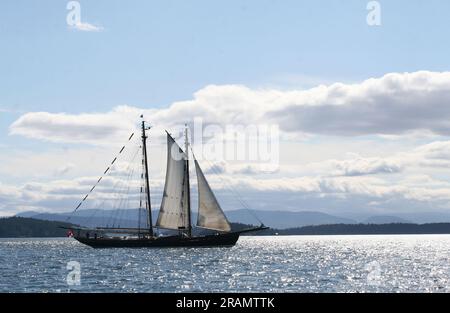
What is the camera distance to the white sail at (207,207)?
362 feet

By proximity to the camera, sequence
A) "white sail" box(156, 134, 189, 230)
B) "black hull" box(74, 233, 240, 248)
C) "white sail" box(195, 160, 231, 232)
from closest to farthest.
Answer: "white sail" box(195, 160, 231, 232)
"white sail" box(156, 134, 189, 230)
"black hull" box(74, 233, 240, 248)

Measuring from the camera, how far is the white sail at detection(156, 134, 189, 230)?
112 meters

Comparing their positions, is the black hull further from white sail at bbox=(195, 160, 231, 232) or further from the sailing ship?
white sail at bbox=(195, 160, 231, 232)

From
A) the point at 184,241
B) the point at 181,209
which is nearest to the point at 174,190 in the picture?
the point at 181,209

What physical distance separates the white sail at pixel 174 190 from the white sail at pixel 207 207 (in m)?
3.74

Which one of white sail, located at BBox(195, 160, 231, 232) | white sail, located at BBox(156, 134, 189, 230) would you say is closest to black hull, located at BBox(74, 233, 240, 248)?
white sail, located at BBox(156, 134, 189, 230)

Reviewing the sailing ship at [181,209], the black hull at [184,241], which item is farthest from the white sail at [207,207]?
the black hull at [184,241]

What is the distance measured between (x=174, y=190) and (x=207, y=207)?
6681 mm

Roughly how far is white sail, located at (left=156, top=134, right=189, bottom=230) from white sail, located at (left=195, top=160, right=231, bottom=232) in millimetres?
3745

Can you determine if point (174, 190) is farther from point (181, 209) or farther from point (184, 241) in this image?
point (184, 241)
